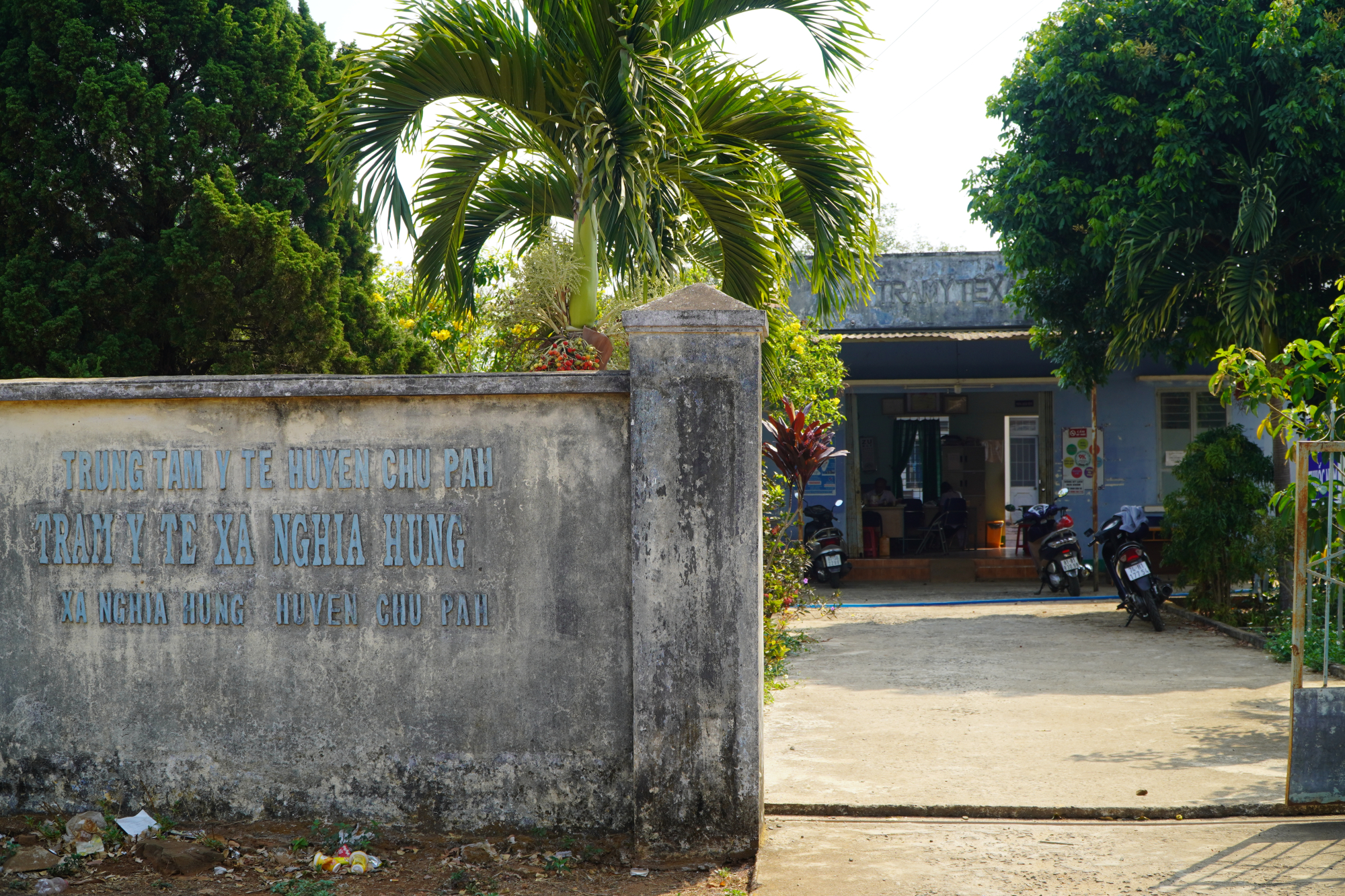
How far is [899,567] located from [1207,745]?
816cm

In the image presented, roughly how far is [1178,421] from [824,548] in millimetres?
5014

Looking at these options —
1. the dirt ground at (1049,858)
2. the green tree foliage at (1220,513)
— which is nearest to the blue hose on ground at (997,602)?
the green tree foliage at (1220,513)

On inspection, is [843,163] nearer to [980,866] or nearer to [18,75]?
[980,866]

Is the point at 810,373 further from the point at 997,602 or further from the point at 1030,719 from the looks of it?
the point at 1030,719

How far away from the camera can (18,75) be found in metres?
8.34

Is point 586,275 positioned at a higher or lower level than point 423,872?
higher

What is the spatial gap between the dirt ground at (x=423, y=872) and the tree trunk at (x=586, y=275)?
339cm

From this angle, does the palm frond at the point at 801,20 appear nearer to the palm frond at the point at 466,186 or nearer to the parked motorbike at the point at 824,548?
the palm frond at the point at 466,186

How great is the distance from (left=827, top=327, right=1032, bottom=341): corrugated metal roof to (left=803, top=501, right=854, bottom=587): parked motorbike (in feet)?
7.14

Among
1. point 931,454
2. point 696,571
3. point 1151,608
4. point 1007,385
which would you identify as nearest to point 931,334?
point 1007,385

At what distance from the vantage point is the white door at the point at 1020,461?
58.0ft

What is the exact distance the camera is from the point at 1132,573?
895 cm

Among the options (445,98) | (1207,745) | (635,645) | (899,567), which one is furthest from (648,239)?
(899,567)

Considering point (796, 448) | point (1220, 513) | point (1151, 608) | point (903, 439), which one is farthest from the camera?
point (903, 439)
